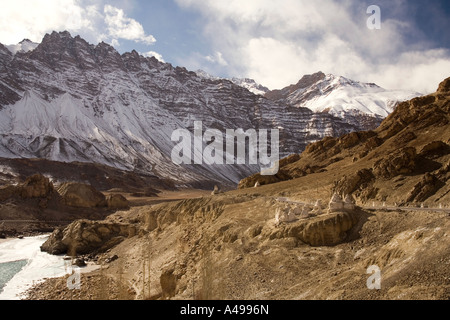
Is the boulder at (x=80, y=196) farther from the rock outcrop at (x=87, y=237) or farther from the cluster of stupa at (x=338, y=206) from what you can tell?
the cluster of stupa at (x=338, y=206)

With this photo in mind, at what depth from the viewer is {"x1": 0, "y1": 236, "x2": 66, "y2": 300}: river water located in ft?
123

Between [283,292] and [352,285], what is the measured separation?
11.5 ft

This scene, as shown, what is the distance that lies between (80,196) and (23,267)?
36163 millimetres

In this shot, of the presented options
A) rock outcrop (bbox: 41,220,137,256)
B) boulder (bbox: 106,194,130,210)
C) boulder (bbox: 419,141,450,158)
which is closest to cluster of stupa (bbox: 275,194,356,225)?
boulder (bbox: 419,141,450,158)

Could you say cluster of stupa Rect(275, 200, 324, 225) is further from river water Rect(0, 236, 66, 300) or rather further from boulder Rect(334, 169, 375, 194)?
river water Rect(0, 236, 66, 300)

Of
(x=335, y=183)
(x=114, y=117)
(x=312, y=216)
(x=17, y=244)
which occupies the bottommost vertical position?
(x=17, y=244)

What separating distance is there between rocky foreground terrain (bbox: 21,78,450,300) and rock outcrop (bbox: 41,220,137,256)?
0.22m

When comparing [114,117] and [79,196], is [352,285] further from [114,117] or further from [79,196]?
[114,117]

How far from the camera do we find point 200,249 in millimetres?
29406

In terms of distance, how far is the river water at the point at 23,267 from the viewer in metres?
37.5

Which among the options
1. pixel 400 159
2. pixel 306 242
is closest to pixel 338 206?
pixel 306 242

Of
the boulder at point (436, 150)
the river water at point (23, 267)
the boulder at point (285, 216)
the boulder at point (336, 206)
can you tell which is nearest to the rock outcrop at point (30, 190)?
the river water at point (23, 267)

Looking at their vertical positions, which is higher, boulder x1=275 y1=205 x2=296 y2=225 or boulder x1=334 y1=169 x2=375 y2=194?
boulder x1=334 y1=169 x2=375 y2=194
